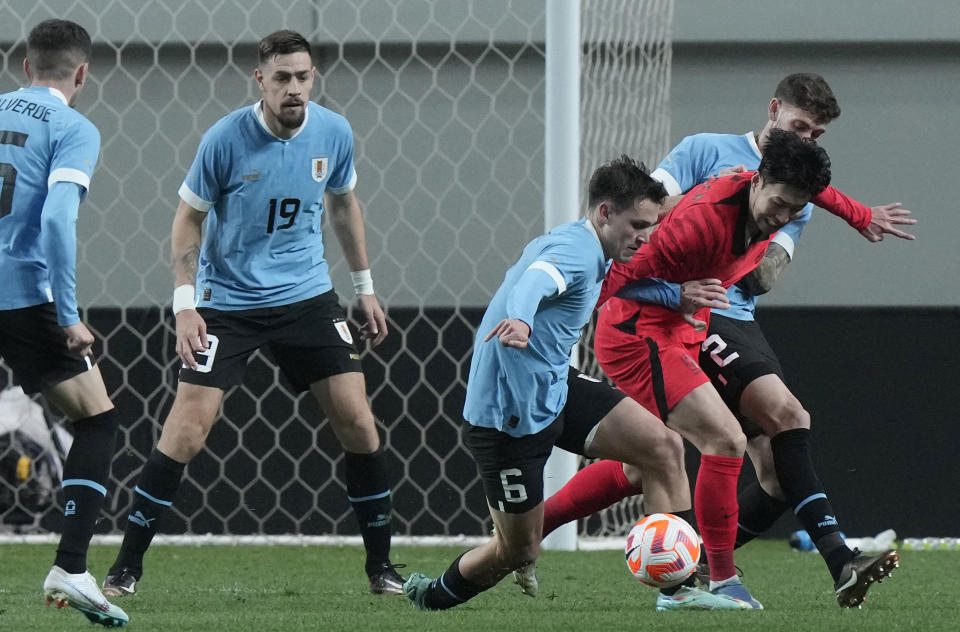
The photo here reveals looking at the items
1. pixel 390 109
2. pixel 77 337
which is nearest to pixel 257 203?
pixel 77 337

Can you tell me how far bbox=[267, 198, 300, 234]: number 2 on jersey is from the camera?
4219 mm

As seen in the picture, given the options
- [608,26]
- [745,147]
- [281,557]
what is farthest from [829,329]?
[281,557]

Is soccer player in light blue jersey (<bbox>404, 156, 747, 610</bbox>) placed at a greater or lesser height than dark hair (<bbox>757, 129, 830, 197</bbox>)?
lesser

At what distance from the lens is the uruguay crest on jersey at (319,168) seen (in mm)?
4246

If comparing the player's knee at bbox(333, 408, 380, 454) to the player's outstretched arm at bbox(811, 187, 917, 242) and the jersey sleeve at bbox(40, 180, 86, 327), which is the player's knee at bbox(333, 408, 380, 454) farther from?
the player's outstretched arm at bbox(811, 187, 917, 242)

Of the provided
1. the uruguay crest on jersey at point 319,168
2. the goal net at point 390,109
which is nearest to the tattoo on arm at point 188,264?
the uruguay crest on jersey at point 319,168

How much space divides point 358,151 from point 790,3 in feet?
8.31

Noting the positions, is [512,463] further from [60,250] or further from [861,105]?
[861,105]

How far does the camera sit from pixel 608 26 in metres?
6.59

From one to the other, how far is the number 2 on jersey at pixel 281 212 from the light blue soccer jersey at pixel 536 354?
990mm

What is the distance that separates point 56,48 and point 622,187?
1.55 metres

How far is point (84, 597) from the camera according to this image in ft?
10.7

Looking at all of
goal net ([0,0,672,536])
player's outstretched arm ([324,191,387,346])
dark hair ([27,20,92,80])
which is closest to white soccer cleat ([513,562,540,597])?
player's outstretched arm ([324,191,387,346])

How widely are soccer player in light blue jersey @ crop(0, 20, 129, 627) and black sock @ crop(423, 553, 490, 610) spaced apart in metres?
0.91
